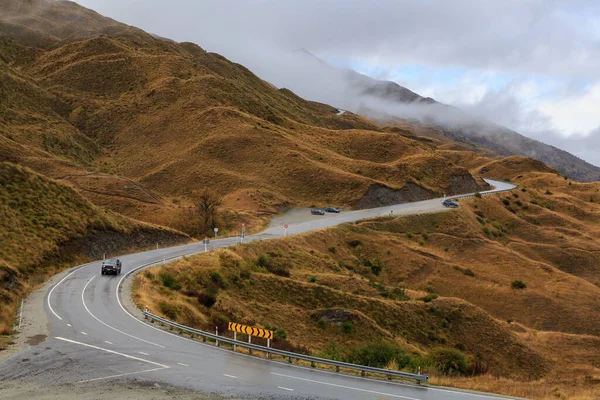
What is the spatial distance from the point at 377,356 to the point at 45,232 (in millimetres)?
25997

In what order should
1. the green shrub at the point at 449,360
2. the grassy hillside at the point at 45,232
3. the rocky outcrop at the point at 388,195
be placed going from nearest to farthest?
the green shrub at the point at 449,360 → the grassy hillside at the point at 45,232 → the rocky outcrop at the point at 388,195

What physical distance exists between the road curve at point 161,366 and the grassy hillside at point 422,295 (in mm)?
3394

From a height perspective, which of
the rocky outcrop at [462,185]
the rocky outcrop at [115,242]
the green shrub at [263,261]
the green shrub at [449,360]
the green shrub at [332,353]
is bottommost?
the green shrub at [449,360]

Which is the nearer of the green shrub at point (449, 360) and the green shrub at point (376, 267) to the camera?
the green shrub at point (449, 360)

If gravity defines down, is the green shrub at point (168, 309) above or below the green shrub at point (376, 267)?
below

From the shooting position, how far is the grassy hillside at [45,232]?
111 feet

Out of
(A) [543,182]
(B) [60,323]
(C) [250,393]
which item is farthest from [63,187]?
(A) [543,182]

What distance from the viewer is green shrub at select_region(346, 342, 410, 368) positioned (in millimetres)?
26391

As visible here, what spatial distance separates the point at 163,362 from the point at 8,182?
1197 inches

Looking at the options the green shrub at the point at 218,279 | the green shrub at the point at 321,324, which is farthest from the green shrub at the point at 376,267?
the green shrub at the point at 218,279

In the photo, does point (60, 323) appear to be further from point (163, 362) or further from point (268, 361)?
point (268, 361)

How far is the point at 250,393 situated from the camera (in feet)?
57.0

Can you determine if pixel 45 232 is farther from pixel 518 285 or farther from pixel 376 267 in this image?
pixel 518 285

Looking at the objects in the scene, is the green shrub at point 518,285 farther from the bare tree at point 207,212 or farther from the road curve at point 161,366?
the road curve at point 161,366
